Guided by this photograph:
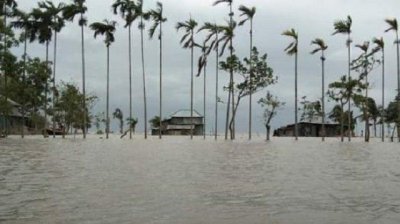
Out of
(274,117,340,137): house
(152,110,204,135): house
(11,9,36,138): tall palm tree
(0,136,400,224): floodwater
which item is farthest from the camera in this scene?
(152,110,204,135): house

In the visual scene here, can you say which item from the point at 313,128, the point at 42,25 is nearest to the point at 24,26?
the point at 42,25

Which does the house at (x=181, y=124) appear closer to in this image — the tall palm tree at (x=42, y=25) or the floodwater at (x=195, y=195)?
the tall palm tree at (x=42, y=25)

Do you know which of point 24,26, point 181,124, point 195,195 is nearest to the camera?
point 195,195

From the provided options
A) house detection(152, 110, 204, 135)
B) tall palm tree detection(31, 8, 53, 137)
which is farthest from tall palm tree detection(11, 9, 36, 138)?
house detection(152, 110, 204, 135)

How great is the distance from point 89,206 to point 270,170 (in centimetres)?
811

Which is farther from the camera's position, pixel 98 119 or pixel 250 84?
pixel 98 119

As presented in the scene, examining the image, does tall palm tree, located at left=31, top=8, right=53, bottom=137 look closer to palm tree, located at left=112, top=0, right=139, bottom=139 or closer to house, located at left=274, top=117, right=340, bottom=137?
palm tree, located at left=112, top=0, right=139, bottom=139

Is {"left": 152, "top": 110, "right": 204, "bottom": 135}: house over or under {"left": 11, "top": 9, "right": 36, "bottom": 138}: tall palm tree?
under

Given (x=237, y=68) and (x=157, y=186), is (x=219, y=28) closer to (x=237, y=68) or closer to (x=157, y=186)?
(x=237, y=68)

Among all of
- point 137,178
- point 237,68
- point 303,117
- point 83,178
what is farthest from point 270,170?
point 303,117

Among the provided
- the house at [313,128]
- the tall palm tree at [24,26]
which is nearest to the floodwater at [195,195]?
the tall palm tree at [24,26]

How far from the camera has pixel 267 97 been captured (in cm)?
6562

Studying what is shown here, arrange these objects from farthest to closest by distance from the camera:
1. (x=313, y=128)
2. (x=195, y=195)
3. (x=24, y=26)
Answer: (x=313, y=128)
(x=24, y=26)
(x=195, y=195)

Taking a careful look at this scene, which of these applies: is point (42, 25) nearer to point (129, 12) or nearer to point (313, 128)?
point (129, 12)
